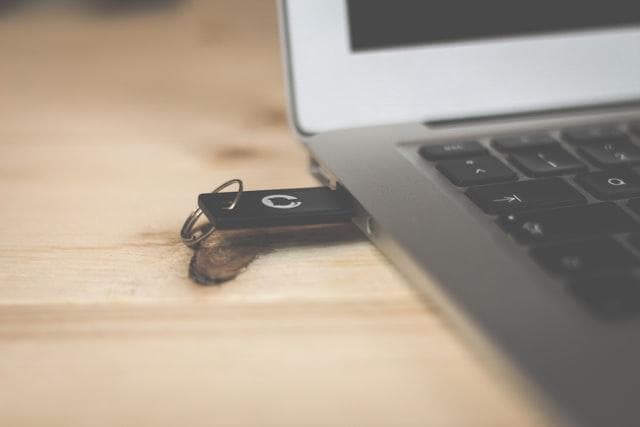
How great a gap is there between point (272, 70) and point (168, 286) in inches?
15.9

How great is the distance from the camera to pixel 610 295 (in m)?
0.25

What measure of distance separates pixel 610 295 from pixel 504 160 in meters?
0.14

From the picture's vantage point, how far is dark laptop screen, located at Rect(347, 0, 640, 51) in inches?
16.8

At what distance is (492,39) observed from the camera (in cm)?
44

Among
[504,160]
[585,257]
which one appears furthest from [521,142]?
[585,257]

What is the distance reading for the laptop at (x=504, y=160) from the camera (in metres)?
0.24

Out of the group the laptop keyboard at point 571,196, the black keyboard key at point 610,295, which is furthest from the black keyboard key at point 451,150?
the black keyboard key at point 610,295

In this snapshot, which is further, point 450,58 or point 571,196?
point 450,58

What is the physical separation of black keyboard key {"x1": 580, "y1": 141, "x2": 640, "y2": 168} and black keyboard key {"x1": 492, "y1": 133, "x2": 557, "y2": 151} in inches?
0.7

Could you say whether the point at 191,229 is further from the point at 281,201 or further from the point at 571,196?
the point at 571,196

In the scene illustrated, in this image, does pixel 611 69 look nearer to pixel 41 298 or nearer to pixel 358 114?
pixel 358 114

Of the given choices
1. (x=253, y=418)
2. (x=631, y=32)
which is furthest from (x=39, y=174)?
(x=631, y=32)

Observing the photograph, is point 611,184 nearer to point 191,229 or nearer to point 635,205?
point 635,205

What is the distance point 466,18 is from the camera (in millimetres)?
440
